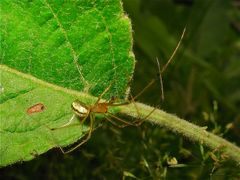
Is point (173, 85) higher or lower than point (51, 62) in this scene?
lower

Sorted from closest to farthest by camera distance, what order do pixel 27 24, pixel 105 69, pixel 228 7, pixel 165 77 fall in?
pixel 27 24
pixel 105 69
pixel 165 77
pixel 228 7

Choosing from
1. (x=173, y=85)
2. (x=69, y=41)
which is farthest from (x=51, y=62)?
(x=173, y=85)

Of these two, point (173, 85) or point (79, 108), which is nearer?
point (79, 108)

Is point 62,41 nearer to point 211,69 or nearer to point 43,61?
point 43,61

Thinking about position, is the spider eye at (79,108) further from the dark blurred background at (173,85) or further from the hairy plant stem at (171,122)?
the dark blurred background at (173,85)

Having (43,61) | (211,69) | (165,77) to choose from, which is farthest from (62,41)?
(211,69)

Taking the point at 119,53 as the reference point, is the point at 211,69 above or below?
below

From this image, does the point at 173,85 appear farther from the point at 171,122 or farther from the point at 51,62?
the point at 51,62
